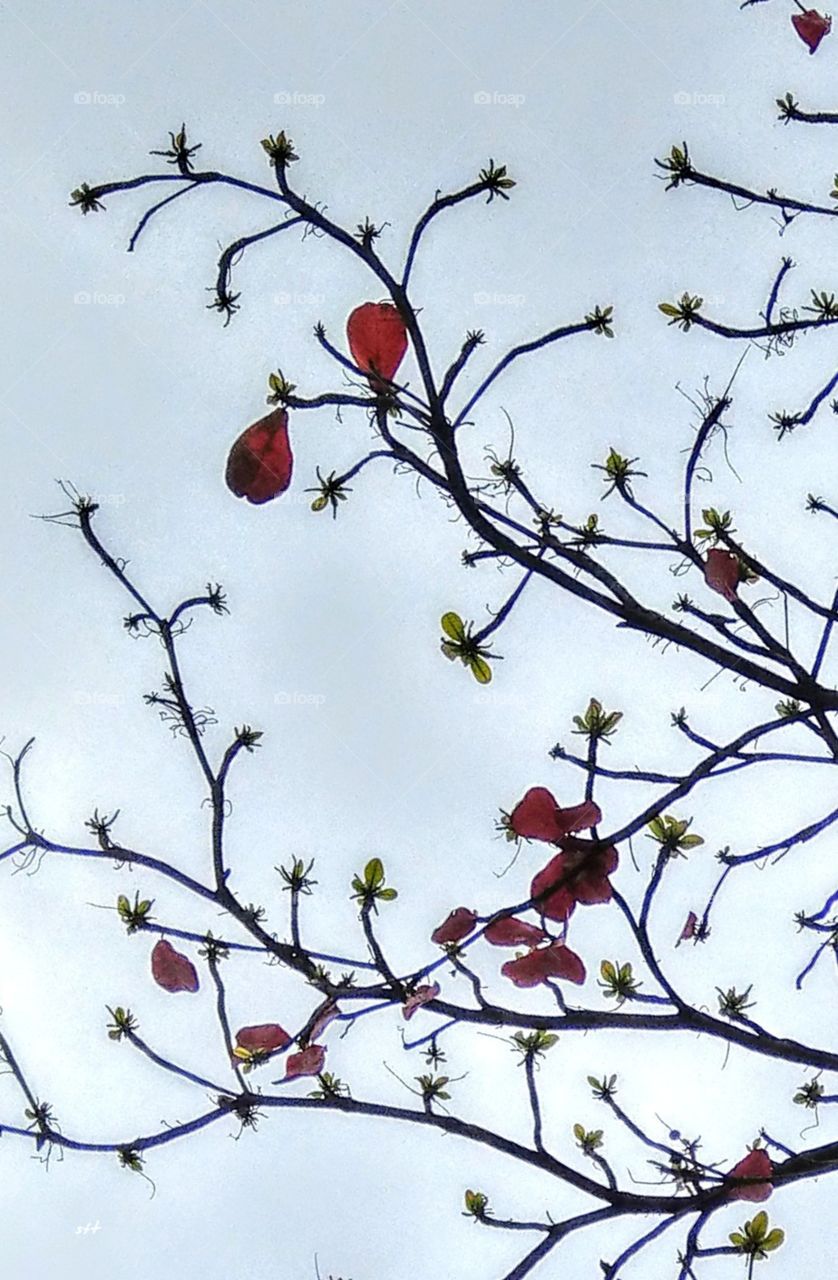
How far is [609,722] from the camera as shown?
3295mm

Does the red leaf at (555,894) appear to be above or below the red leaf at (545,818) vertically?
below

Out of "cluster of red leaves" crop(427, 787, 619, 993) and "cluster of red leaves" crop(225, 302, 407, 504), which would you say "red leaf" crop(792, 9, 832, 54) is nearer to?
"cluster of red leaves" crop(225, 302, 407, 504)

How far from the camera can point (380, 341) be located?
3.15m

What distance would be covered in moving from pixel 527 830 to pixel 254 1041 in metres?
1.24

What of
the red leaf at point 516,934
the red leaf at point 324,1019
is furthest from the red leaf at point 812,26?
the red leaf at point 324,1019

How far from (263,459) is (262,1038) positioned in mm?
1957

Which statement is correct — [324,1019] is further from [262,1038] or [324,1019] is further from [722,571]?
[722,571]

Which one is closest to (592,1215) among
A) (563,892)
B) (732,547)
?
(563,892)

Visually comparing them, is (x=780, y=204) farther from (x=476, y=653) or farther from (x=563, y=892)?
(x=563, y=892)

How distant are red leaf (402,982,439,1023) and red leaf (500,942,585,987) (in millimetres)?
348

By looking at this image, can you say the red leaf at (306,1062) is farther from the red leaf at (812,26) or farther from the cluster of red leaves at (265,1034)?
the red leaf at (812,26)

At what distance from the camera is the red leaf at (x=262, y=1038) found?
371 cm

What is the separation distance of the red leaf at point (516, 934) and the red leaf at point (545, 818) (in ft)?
1.02

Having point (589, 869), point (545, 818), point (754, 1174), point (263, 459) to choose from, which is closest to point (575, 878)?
→ point (589, 869)
